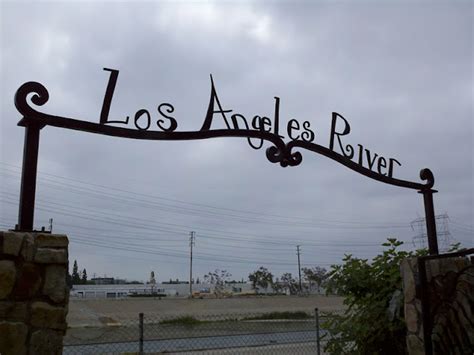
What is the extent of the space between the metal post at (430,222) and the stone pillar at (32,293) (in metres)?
4.82

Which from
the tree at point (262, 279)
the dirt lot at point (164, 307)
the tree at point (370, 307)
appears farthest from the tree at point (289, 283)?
the tree at point (370, 307)

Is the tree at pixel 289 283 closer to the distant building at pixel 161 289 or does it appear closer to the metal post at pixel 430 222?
the distant building at pixel 161 289

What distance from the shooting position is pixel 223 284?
83.8m

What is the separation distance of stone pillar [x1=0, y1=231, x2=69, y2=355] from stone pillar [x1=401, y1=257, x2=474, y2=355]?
12.3ft

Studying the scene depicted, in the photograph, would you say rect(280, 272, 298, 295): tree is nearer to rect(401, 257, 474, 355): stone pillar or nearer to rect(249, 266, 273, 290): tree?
rect(249, 266, 273, 290): tree

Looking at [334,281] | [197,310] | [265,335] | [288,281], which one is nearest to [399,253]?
[334,281]

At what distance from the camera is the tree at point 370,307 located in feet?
21.6

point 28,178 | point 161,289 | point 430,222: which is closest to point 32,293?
point 28,178

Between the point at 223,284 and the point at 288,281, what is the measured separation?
10.7 metres

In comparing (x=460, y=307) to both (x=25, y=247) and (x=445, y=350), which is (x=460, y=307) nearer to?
(x=445, y=350)

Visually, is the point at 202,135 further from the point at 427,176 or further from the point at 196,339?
the point at 196,339

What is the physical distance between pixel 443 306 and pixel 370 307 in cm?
122

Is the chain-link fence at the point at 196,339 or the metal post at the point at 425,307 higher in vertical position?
the metal post at the point at 425,307

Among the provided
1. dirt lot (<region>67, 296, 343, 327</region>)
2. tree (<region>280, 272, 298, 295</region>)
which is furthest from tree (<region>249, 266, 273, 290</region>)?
dirt lot (<region>67, 296, 343, 327</region>)
